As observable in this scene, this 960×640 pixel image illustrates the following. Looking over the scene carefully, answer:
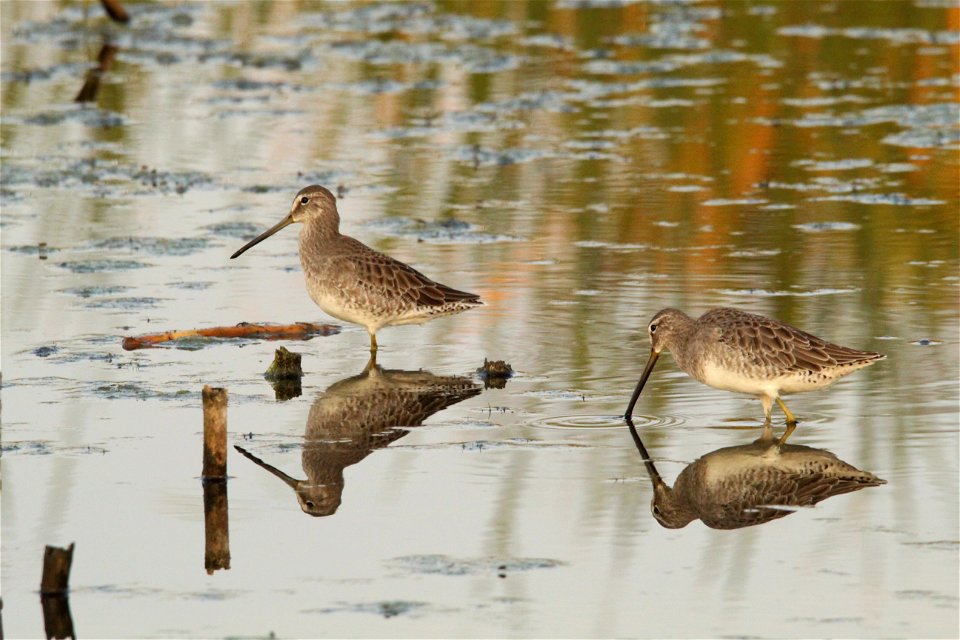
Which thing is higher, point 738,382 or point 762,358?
point 762,358

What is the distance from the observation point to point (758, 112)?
806 inches

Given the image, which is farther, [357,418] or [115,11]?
[115,11]

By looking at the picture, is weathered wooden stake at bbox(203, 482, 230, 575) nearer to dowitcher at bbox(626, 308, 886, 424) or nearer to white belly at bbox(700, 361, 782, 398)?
dowitcher at bbox(626, 308, 886, 424)

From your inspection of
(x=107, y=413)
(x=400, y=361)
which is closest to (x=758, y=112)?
(x=400, y=361)

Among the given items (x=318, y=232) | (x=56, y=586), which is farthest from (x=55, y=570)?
(x=318, y=232)

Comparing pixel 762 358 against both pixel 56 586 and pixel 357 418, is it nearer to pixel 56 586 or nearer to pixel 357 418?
pixel 357 418

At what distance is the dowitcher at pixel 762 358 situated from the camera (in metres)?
9.80

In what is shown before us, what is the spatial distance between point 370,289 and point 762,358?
9.70 ft

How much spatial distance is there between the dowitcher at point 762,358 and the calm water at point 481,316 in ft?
0.77

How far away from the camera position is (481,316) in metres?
12.8

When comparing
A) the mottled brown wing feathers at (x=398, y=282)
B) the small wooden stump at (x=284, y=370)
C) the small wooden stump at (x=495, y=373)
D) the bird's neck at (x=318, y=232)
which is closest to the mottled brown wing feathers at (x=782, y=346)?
A: the small wooden stump at (x=495, y=373)

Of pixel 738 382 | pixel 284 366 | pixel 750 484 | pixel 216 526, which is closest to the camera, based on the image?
pixel 216 526

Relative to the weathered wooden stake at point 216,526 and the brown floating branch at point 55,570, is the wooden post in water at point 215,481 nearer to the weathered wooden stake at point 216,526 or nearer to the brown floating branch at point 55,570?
the weathered wooden stake at point 216,526

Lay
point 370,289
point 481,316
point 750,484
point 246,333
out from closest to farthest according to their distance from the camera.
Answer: point 750,484
point 370,289
point 246,333
point 481,316
